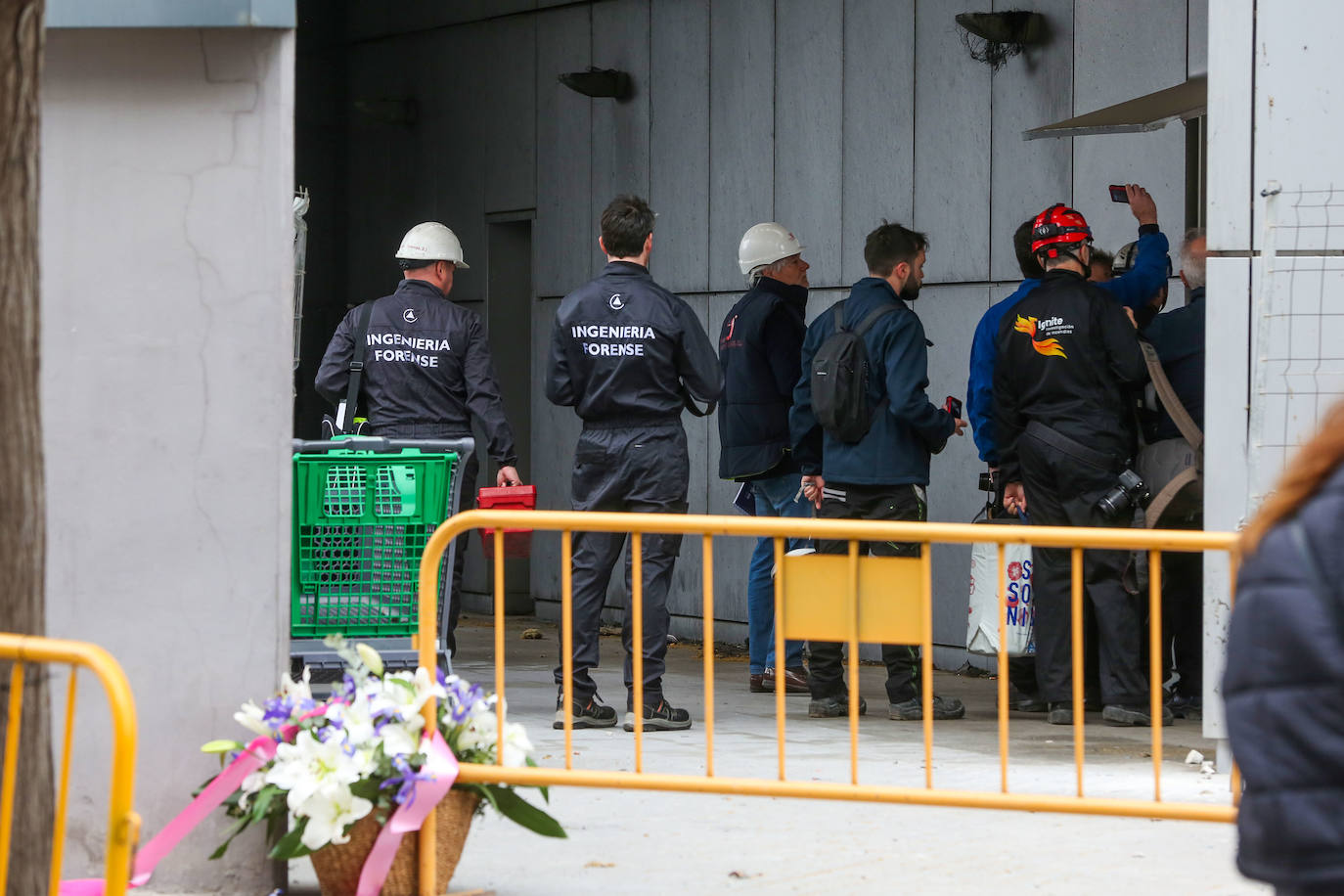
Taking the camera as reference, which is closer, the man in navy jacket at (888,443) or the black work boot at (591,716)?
the black work boot at (591,716)

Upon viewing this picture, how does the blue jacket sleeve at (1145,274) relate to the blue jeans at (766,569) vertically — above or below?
above

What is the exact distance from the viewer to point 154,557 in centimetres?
443

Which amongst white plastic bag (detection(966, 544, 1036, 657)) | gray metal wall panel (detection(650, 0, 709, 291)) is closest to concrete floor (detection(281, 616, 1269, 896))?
white plastic bag (detection(966, 544, 1036, 657))

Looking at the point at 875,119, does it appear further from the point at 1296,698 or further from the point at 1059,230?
the point at 1296,698

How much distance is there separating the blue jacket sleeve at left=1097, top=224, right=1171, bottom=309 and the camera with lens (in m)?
0.98

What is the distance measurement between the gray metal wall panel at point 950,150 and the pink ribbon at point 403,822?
5.67 m

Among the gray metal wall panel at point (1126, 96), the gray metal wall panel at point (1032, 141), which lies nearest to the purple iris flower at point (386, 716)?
the gray metal wall panel at point (1126, 96)

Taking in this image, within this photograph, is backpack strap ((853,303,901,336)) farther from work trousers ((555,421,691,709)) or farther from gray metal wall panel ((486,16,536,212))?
gray metal wall panel ((486,16,536,212))

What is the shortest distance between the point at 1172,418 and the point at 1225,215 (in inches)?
63.1

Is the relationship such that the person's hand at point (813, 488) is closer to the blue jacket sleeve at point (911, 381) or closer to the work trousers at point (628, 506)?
the blue jacket sleeve at point (911, 381)

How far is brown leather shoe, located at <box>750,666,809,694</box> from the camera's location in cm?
831

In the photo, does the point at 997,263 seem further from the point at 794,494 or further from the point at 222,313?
the point at 222,313

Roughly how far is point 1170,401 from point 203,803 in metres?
4.42

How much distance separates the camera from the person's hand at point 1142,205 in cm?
786
